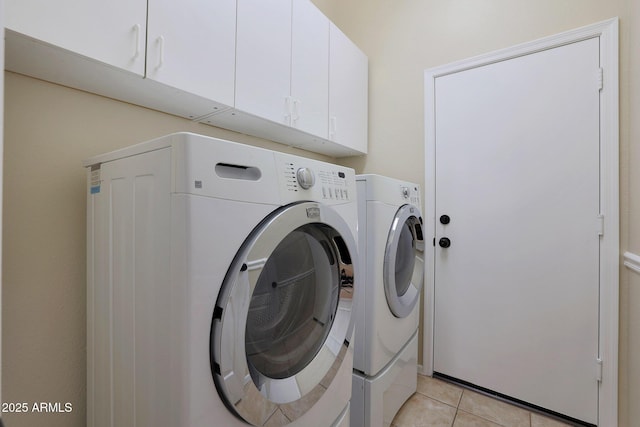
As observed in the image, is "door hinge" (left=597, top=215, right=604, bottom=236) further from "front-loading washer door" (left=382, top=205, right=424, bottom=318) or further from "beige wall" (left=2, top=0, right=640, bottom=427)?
"front-loading washer door" (left=382, top=205, right=424, bottom=318)

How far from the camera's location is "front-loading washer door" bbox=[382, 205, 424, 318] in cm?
134

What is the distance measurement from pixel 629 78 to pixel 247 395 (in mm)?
2141

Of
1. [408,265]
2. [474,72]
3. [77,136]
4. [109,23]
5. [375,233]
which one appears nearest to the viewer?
[109,23]

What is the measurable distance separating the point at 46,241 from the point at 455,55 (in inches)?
90.5

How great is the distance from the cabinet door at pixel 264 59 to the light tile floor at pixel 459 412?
1.68 meters

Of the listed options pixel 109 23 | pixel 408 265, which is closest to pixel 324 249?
pixel 408 265

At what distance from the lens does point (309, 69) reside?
1.62 m

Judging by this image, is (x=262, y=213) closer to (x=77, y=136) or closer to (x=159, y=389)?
(x=159, y=389)

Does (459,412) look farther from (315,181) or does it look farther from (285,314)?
(315,181)

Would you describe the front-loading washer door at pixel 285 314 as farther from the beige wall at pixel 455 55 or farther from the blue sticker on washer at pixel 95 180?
the beige wall at pixel 455 55

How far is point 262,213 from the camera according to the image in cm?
74

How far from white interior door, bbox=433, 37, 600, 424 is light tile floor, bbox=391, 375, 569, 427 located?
0.09m

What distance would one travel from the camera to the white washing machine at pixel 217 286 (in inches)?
25.0

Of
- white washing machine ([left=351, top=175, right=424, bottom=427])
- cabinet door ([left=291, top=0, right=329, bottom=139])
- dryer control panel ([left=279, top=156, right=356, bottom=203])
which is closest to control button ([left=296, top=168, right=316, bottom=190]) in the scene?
dryer control panel ([left=279, top=156, right=356, bottom=203])
